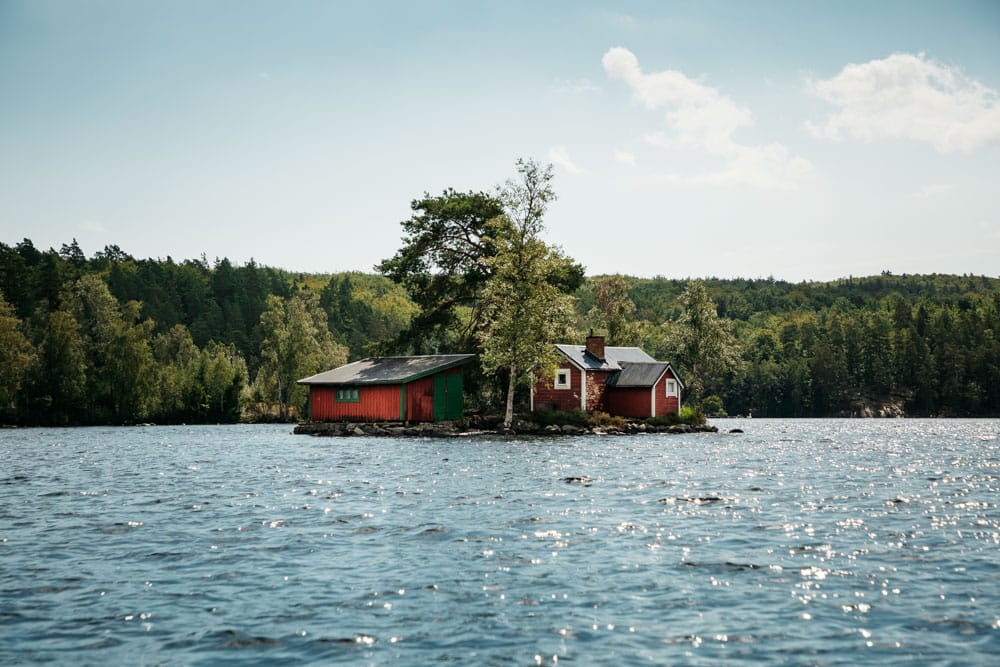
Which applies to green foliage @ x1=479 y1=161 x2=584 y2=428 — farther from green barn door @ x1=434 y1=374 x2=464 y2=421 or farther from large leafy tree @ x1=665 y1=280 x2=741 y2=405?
large leafy tree @ x1=665 y1=280 x2=741 y2=405

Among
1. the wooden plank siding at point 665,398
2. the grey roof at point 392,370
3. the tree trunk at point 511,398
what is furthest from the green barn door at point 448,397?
the wooden plank siding at point 665,398

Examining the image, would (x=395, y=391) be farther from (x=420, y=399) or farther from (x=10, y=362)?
(x=10, y=362)

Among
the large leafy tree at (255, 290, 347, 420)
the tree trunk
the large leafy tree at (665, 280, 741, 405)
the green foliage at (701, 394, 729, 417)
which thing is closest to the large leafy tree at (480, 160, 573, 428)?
the tree trunk

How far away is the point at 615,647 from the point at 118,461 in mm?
31070

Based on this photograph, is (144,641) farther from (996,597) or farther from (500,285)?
(500,285)

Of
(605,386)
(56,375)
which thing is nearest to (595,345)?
(605,386)

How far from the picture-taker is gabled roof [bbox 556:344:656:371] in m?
59.8

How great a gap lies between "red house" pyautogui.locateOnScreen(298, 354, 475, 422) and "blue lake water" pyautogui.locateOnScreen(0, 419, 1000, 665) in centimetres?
2836

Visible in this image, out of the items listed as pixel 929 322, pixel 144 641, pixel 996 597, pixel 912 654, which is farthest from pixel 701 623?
pixel 929 322

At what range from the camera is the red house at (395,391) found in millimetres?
55688

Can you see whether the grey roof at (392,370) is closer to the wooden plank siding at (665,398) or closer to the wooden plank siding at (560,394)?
the wooden plank siding at (560,394)

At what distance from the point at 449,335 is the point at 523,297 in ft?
114

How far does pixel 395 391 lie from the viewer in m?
55.7

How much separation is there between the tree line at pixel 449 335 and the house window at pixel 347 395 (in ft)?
23.7
